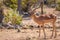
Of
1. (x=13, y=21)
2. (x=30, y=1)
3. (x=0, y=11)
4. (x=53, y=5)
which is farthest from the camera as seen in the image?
(x=53, y=5)

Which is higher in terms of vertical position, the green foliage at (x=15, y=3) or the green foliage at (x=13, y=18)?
the green foliage at (x=13, y=18)

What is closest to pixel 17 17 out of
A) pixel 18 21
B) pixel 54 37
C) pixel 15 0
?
pixel 18 21

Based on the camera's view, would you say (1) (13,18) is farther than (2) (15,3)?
No

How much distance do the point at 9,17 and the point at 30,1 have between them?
918cm

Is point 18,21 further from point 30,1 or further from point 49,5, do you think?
point 49,5

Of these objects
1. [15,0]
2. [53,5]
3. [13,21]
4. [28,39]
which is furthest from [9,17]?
[53,5]

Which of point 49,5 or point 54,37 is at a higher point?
point 54,37

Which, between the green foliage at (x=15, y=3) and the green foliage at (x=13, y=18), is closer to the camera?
the green foliage at (x=13, y=18)

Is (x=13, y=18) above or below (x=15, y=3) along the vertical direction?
above

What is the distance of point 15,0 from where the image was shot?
19281 mm

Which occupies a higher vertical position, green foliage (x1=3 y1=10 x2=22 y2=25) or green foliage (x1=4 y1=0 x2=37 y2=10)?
green foliage (x1=3 y1=10 x2=22 y2=25)

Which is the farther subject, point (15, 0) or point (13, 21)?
point (15, 0)

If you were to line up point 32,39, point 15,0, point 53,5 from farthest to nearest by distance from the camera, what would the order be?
point 53,5, point 15,0, point 32,39

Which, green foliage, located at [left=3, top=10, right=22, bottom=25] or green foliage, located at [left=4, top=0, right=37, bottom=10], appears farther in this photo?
green foliage, located at [left=4, top=0, right=37, bottom=10]
